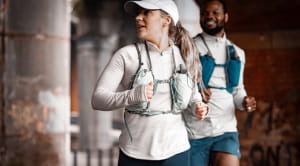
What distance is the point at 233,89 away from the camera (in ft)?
13.6

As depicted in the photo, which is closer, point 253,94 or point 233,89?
point 233,89

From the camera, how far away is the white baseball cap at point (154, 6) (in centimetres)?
306

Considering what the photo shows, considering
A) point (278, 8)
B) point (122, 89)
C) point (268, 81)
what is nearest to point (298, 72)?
point (268, 81)

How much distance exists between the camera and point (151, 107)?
2.99m

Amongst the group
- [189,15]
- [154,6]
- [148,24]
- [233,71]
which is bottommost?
[233,71]

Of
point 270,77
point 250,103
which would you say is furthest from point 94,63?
point 250,103

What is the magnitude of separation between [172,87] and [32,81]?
4.14 m

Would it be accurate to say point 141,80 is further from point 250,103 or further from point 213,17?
point 213,17

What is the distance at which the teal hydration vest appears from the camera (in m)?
2.95

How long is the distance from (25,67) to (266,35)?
11.8 feet

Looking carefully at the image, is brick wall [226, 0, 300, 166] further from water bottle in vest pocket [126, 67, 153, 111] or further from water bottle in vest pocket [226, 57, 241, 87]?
water bottle in vest pocket [126, 67, 153, 111]

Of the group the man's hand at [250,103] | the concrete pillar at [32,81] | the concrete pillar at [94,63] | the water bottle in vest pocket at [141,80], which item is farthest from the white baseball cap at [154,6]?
the concrete pillar at [94,63]

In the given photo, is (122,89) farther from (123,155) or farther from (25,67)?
(25,67)

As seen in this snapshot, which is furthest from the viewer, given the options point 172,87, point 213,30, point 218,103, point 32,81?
point 32,81
